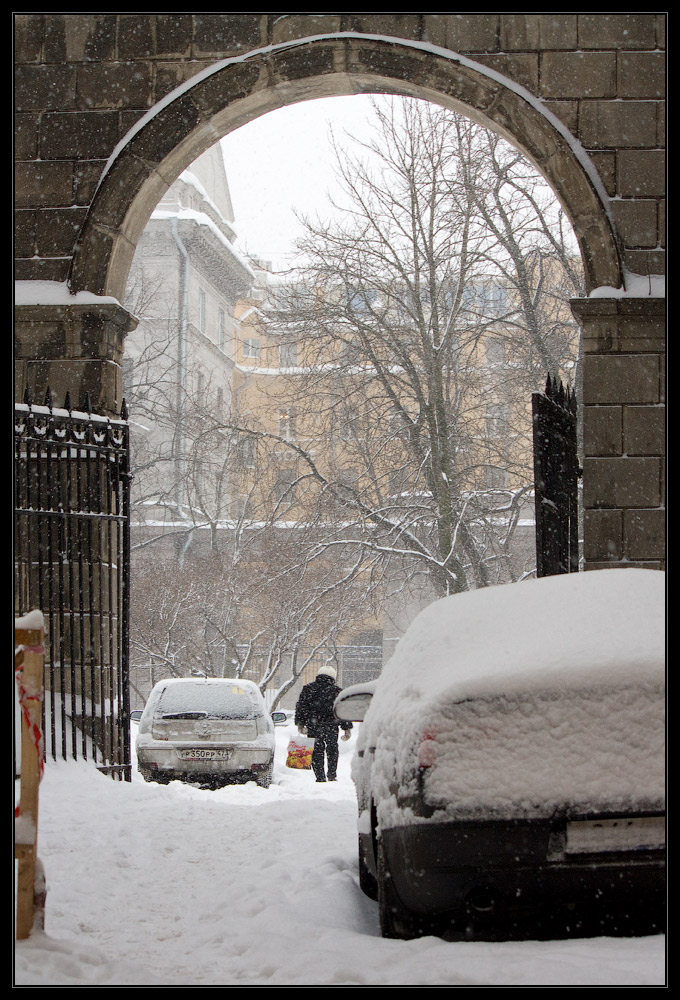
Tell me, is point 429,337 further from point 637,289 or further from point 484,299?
point 637,289

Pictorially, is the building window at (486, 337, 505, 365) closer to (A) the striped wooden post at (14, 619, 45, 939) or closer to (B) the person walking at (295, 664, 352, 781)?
(B) the person walking at (295, 664, 352, 781)

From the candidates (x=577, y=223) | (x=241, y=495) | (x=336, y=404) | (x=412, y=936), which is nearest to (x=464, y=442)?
(x=336, y=404)

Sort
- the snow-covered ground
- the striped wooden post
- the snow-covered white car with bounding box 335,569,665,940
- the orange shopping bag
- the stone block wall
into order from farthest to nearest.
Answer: the orange shopping bag
the stone block wall
the striped wooden post
the snow-covered white car with bounding box 335,569,665,940
the snow-covered ground

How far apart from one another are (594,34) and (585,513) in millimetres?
3955

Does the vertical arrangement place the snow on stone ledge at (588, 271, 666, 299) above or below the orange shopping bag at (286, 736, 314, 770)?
above

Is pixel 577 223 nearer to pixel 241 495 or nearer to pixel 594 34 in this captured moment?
pixel 594 34

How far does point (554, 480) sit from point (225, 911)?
15.2 feet

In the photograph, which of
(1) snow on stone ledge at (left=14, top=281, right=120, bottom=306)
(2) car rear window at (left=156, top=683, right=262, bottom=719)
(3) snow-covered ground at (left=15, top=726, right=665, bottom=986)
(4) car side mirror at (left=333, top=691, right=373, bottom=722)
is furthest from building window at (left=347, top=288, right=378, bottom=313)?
(4) car side mirror at (left=333, top=691, right=373, bottom=722)

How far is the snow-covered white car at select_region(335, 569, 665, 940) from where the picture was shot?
13.5 feet

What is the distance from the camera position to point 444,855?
13.8ft

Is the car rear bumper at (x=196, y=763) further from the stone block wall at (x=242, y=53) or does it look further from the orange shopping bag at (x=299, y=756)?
the stone block wall at (x=242, y=53)

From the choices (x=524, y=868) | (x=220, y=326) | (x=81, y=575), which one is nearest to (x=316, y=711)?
(x=81, y=575)

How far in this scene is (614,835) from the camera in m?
4.14

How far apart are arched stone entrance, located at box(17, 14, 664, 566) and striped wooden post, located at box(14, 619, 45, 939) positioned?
17.2 feet
